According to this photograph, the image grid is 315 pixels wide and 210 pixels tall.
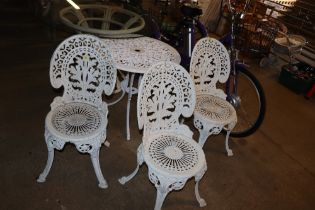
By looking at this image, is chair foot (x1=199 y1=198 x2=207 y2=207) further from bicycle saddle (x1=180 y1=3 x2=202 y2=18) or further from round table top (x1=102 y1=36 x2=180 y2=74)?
bicycle saddle (x1=180 y1=3 x2=202 y2=18)

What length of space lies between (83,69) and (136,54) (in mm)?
499

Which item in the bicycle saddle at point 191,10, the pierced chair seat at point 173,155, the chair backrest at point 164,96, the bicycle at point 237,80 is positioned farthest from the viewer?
the bicycle saddle at point 191,10

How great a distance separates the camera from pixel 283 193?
273 centimetres

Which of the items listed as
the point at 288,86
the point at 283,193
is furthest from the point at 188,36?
→ the point at 288,86

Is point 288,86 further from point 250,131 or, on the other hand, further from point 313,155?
point 250,131

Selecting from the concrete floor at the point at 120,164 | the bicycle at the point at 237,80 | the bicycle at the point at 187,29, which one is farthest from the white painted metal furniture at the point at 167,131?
the bicycle at the point at 187,29

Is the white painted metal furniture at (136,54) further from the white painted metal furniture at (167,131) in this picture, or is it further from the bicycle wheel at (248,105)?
the bicycle wheel at (248,105)

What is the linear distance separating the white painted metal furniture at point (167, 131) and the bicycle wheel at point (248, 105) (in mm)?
1061

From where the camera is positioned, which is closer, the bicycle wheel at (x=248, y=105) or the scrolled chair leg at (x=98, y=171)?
the scrolled chair leg at (x=98, y=171)

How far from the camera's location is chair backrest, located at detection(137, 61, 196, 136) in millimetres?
2070

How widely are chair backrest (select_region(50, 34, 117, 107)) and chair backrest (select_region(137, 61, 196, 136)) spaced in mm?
366

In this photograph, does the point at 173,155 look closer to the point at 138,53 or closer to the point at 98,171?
the point at 98,171

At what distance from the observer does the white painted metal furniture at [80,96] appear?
2.12 metres

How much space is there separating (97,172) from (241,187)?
1.35 meters
